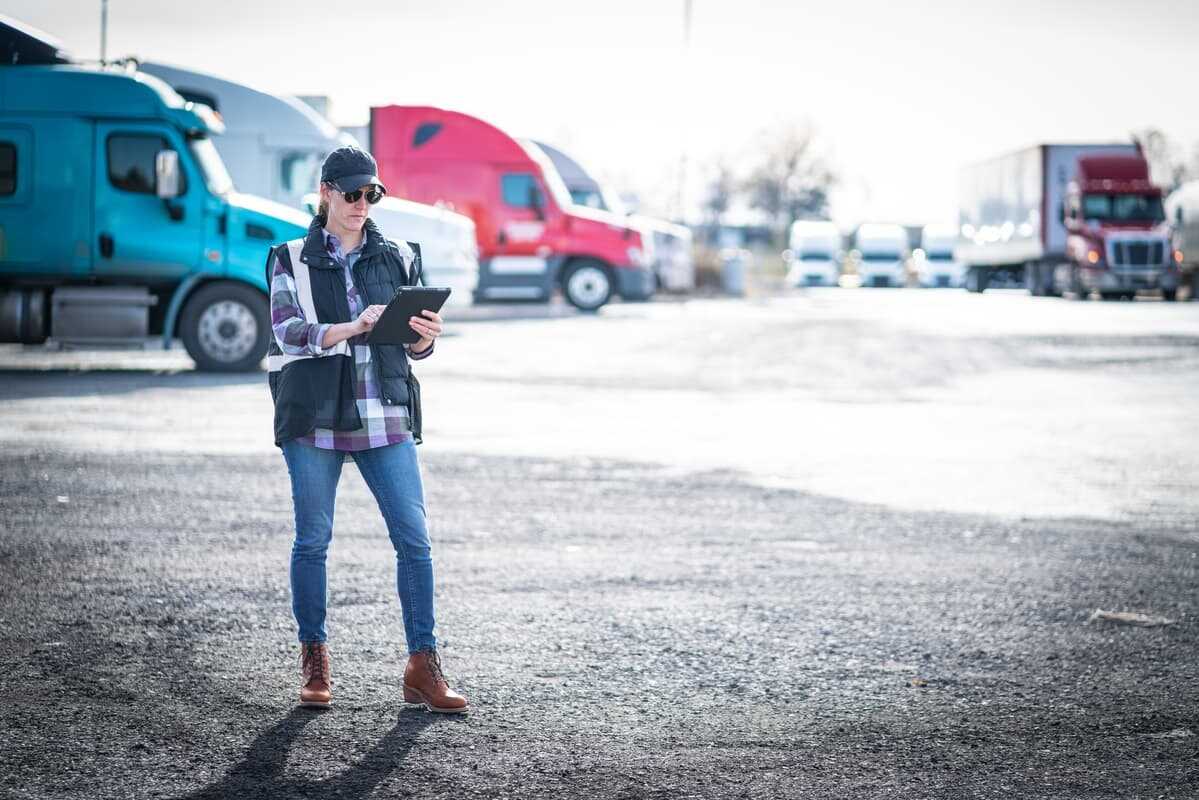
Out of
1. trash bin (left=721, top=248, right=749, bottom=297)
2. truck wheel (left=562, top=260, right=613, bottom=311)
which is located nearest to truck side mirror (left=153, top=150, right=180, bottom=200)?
truck wheel (left=562, top=260, right=613, bottom=311)

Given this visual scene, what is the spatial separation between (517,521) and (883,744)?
415 cm

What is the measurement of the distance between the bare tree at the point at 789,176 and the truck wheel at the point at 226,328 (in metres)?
101

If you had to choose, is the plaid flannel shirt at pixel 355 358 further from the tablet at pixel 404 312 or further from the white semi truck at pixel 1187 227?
the white semi truck at pixel 1187 227

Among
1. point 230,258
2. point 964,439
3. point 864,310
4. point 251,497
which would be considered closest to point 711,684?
point 251,497

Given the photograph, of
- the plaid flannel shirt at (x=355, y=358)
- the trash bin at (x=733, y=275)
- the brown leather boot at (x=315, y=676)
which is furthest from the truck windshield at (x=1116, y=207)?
the brown leather boot at (x=315, y=676)

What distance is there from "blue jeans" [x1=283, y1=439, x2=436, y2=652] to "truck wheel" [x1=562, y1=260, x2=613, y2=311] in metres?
25.5

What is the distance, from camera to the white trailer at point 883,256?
2623 inches

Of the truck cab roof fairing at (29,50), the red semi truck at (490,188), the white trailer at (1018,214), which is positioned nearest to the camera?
the truck cab roof fairing at (29,50)

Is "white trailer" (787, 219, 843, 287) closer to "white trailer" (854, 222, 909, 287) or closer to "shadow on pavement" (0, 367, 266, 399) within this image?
"white trailer" (854, 222, 909, 287)

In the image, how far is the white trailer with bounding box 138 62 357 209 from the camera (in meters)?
25.6

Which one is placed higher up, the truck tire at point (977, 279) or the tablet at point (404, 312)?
the truck tire at point (977, 279)

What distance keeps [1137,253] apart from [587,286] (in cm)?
1695

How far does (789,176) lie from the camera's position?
117m

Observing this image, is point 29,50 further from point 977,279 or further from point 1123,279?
point 977,279
